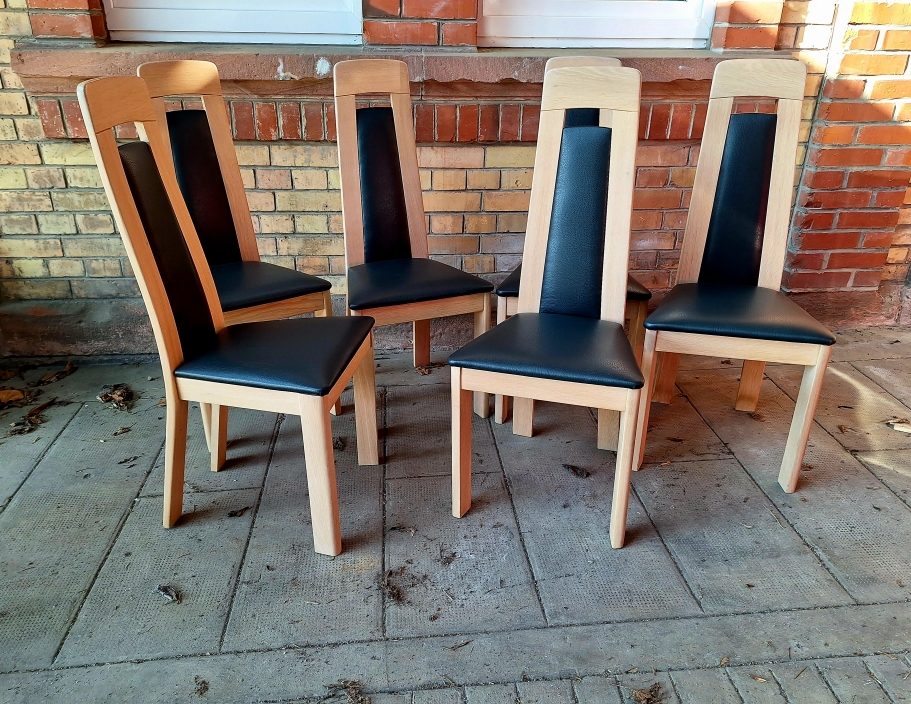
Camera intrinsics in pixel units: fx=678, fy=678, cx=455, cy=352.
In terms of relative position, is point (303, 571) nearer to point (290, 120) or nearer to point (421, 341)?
point (421, 341)

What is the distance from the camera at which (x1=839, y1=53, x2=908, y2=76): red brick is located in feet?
8.92

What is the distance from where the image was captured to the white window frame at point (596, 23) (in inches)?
107

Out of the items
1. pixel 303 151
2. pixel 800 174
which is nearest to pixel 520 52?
pixel 303 151

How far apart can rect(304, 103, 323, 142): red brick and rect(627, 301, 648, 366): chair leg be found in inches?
53.5

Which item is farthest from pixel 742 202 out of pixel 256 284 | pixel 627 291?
pixel 256 284

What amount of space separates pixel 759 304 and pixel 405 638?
1.43 metres

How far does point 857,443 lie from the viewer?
2.32 metres

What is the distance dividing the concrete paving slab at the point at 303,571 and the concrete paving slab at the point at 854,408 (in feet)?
5.38

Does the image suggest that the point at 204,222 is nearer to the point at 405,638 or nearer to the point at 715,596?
the point at 405,638

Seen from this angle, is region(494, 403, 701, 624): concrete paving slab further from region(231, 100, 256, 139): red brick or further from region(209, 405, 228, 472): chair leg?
region(231, 100, 256, 139): red brick

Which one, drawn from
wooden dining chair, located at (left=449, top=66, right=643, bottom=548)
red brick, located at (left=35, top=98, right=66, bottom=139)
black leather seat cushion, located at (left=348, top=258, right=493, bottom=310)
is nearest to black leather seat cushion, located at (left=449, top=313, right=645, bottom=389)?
wooden dining chair, located at (left=449, top=66, right=643, bottom=548)

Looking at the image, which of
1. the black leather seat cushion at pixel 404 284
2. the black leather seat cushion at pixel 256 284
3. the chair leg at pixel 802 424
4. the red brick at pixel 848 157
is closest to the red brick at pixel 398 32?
the black leather seat cushion at pixel 404 284

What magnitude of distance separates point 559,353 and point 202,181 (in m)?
1.41

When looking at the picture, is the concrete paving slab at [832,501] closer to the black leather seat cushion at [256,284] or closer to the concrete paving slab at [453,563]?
the concrete paving slab at [453,563]
